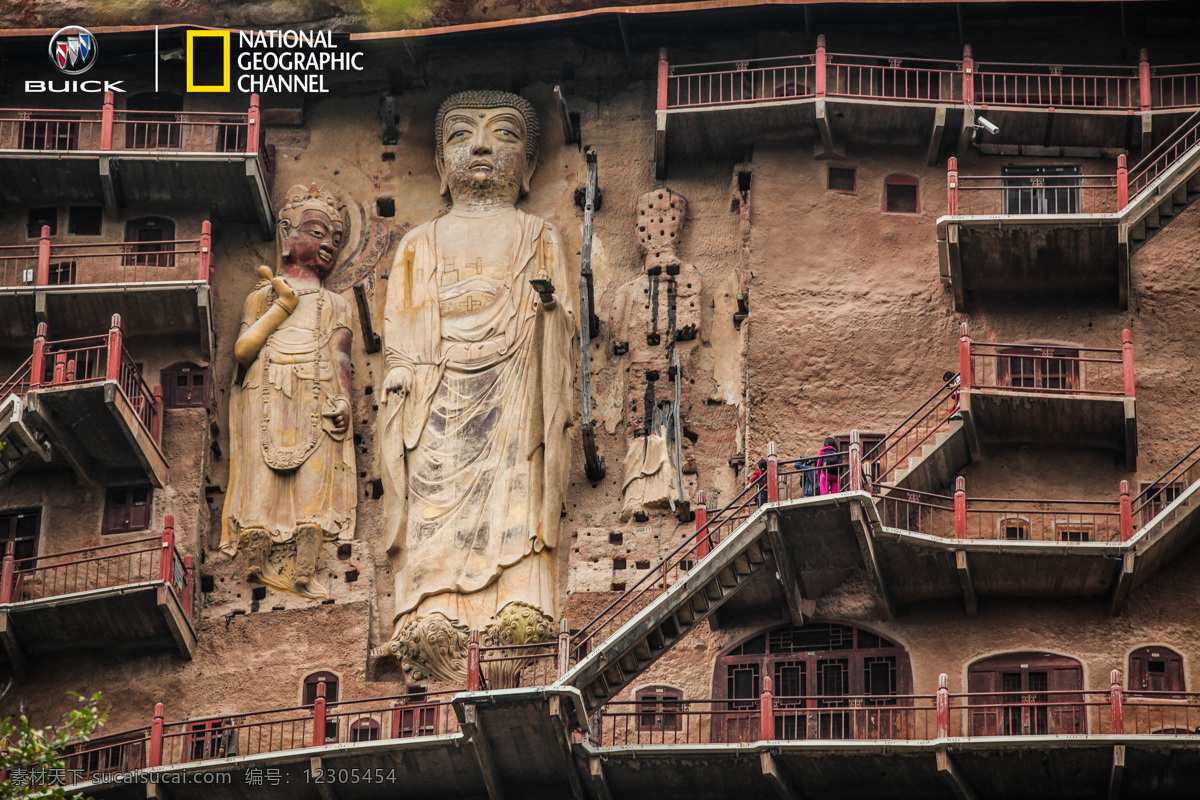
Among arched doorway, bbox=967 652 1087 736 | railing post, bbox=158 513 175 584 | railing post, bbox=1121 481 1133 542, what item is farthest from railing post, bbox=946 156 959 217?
railing post, bbox=158 513 175 584

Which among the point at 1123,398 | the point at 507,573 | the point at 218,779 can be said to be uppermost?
the point at 1123,398

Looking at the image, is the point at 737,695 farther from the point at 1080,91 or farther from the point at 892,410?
the point at 1080,91

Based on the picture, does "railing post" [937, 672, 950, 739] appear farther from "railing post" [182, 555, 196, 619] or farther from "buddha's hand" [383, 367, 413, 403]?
"railing post" [182, 555, 196, 619]

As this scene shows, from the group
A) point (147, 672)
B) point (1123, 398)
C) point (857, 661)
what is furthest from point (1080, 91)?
point (147, 672)

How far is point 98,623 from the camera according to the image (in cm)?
3266

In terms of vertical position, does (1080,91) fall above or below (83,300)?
above

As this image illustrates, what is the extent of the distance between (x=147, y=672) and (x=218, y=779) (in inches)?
105

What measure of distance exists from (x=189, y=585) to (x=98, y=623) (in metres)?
1.26

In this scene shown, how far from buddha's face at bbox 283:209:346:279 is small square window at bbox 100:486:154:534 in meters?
3.87

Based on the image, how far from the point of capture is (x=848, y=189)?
→ 3506 centimetres

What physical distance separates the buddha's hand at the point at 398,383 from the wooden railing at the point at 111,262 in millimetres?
2809

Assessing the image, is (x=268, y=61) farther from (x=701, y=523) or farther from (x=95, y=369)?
(x=701, y=523)

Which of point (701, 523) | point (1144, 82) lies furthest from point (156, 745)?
point (1144, 82)

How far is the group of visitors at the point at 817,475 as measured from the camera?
30.7 metres
